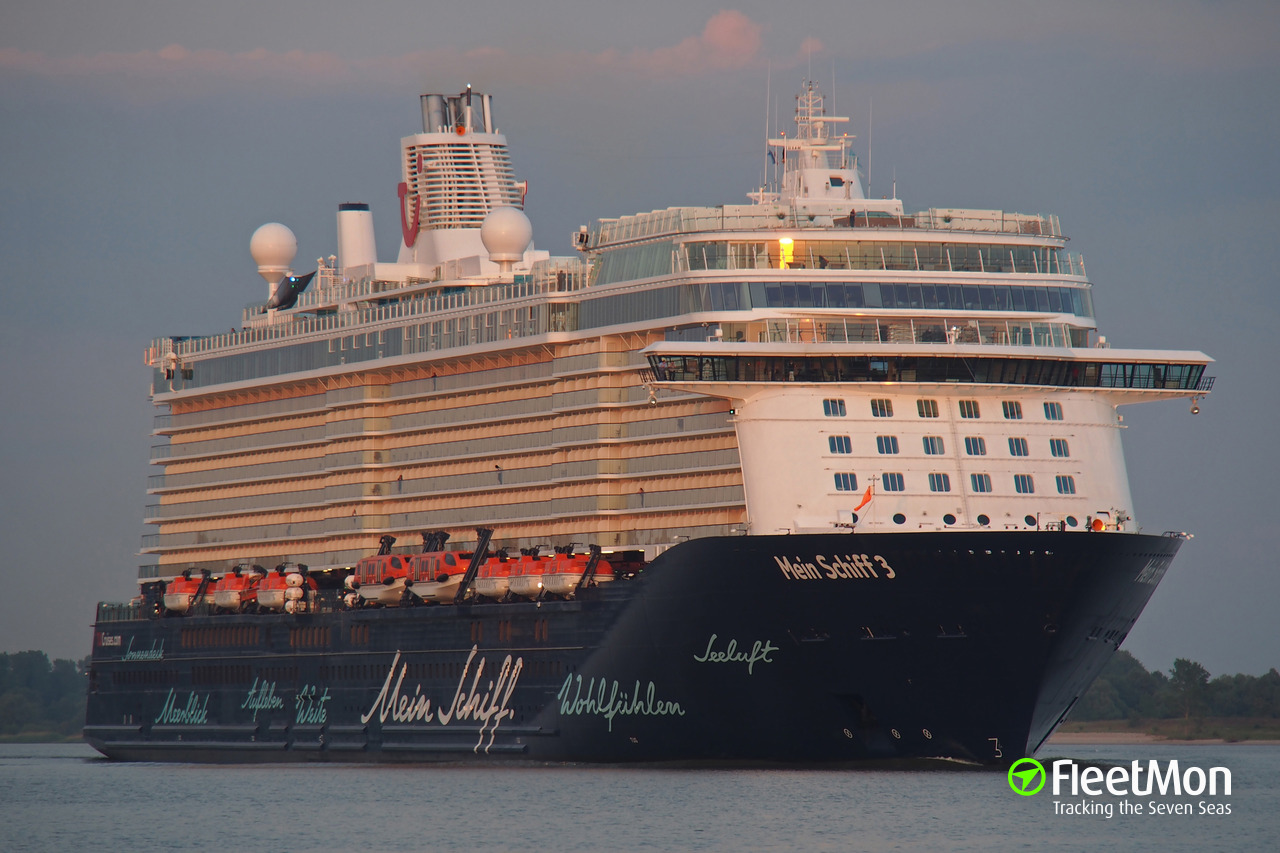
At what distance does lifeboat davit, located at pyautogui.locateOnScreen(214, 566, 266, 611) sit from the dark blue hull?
1168 centimetres

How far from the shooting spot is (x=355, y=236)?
270 ft

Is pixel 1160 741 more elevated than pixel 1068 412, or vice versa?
pixel 1068 412

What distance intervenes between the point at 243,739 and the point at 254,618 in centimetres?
418

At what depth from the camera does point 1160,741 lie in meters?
117

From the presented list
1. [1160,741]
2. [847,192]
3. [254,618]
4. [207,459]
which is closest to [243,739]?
[254,618]

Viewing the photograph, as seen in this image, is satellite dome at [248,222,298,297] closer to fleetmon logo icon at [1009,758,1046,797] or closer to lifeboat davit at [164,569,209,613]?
lifeboat davit at [164,569,209,613]

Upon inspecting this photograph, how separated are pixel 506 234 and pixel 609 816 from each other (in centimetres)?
2613

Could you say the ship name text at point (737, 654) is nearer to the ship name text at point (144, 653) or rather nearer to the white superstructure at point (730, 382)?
the white superstructure at point (730, 382)

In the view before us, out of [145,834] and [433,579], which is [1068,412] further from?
[145,834]

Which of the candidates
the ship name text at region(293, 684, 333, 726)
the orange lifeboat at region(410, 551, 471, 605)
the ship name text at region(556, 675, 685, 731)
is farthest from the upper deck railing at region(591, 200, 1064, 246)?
the ship name text at region(293, 684, 333, 726)

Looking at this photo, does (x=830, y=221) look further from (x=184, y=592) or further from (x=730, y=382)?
(x=184, y=592)

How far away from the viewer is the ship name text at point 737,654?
56.8 m

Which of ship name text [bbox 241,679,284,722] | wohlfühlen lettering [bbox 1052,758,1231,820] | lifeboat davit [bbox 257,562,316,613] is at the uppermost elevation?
lifeboat davit [bbox 257,562,316,613]

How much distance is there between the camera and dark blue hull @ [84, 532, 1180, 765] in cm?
5525
